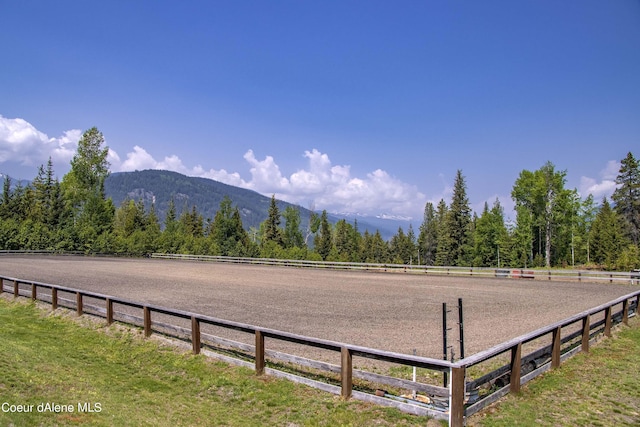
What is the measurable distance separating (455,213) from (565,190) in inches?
644

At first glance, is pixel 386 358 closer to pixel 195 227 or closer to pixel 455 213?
pixel 455 213

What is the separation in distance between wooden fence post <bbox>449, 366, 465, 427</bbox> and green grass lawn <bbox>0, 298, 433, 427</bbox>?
0.50 metres

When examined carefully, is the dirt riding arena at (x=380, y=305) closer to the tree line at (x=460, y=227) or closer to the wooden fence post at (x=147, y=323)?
the wooden fence post at (x=147, y=323)

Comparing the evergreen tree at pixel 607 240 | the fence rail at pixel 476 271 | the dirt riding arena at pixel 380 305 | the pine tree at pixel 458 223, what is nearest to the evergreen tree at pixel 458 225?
the pine tree at pixel 458 223

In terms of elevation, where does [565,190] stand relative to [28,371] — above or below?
above

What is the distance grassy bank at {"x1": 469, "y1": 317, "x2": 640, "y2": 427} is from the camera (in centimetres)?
600

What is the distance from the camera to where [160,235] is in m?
62.2

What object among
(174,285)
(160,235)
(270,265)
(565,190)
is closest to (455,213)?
(565,190)

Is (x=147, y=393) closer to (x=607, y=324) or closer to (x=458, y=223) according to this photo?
(x=607, y=324)

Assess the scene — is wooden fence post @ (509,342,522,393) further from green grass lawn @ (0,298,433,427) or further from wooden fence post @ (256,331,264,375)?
wooden fence post @ (256,331,264,375)

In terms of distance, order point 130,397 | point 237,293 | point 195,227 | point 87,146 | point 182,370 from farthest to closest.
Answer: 1. point 195,227
2. point 87,146
3. point 237,293
4. point 182,370
5. point 130,397

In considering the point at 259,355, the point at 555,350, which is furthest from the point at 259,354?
the point at 555,350

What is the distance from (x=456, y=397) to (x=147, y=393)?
18.0 feet

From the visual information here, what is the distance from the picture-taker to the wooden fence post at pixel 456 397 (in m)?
Result: 5.57
